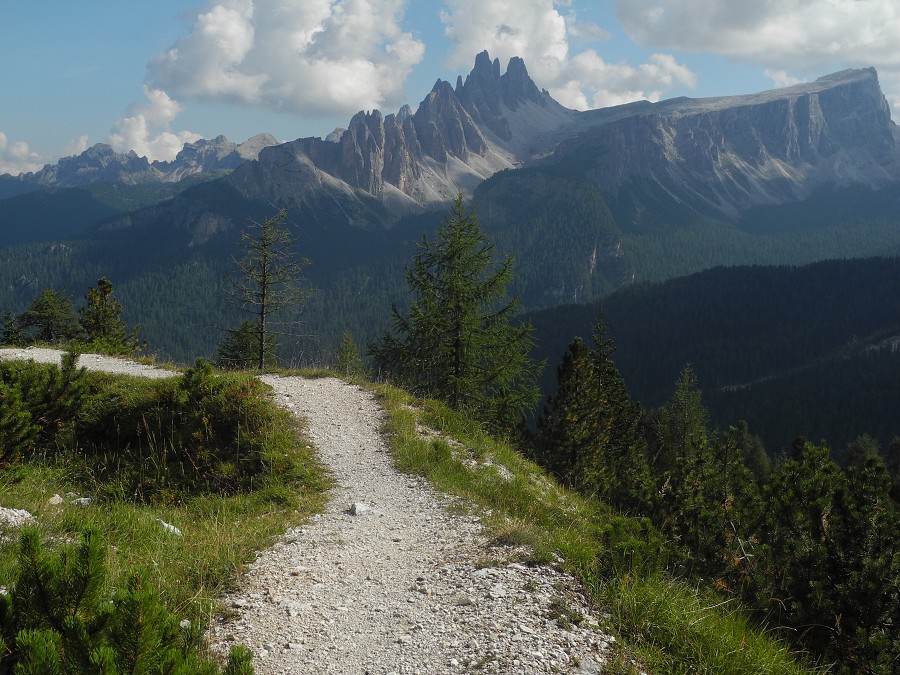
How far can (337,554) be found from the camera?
7.23 meters

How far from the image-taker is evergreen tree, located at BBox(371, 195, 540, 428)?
22406 mm

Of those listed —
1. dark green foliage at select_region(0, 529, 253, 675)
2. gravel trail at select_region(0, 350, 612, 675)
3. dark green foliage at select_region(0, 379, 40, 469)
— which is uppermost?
dark green foliage at select_region(0, 529, 253, 675)

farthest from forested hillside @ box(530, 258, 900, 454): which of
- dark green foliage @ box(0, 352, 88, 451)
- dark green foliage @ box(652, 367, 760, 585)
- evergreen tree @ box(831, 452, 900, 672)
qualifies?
dark green foliage @ box(0, 352, 88, 451)

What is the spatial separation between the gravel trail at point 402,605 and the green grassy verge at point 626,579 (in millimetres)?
310

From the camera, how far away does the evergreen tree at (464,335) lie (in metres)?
22.4

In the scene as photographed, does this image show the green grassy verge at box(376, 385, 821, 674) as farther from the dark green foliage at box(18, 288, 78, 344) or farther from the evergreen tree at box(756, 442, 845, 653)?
the dark green foliage at box(18, 288, 78, 344)

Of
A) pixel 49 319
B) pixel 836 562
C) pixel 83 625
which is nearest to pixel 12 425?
pixel 83 625

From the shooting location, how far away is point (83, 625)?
3059 millimetres

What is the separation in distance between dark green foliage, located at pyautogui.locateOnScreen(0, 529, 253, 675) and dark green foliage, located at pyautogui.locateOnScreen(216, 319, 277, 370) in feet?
101

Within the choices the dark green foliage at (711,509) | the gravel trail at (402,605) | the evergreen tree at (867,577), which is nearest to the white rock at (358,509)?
the gravel trail at (402,605)

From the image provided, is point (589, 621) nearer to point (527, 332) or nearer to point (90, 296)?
point (527, 332)

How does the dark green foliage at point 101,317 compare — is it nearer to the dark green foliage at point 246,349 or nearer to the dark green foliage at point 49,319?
the dark green foliage at point 49,319

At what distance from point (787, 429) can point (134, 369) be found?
131322 mm

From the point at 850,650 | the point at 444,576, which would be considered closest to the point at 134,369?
the point at 444,576
